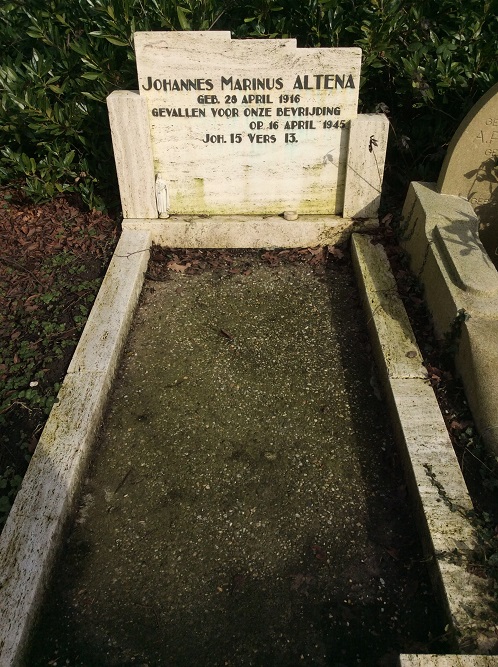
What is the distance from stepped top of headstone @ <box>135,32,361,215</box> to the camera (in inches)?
166

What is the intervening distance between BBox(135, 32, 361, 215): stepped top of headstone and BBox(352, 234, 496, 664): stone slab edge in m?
1.28

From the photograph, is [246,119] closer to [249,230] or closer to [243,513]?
[249,230]

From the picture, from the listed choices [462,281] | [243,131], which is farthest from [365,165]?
[462,281]

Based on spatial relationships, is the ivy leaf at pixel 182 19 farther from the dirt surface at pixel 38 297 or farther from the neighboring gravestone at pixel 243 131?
the dirt surface at pixel 38 297

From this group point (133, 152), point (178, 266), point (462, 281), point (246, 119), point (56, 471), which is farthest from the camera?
point (178, 266)

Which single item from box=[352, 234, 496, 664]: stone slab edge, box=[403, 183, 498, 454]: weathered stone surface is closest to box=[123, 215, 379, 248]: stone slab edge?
box=[403, 183, 498, 454]: weathered stone surface

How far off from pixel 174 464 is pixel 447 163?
10.2 feet

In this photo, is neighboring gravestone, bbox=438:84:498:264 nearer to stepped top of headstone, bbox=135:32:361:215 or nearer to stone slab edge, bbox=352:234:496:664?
stepped top of headstone, bbox=135:32:361:215

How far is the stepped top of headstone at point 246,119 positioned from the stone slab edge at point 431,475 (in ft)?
4.21

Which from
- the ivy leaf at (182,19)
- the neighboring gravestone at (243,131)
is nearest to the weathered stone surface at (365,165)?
the neighboring gravestone at (243,131)

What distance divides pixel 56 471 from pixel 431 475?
6.48ft

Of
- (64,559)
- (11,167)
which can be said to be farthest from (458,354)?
(11,167)

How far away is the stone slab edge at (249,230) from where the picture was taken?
16.0ft

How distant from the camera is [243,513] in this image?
2.95m
